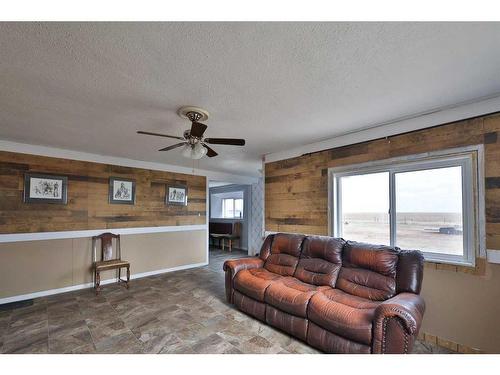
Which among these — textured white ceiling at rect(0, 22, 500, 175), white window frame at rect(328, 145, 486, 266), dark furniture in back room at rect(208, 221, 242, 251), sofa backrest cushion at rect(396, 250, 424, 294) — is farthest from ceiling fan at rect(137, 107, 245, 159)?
dark furniture in back room at rect(208, 221, 242, 251)

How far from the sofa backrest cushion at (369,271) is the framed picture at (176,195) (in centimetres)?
393

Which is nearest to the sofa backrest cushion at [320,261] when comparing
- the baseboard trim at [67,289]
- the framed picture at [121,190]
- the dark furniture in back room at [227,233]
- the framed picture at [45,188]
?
the baseboard trim at [67,289]

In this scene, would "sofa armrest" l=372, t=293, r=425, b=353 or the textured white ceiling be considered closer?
the textured white ceiling

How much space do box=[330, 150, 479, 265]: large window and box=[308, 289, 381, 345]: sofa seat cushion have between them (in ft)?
3.29

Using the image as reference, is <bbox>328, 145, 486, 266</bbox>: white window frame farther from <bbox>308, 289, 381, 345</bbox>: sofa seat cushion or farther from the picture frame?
the picture frame

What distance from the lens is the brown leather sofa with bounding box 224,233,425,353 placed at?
6.23 feet

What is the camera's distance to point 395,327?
1.84m

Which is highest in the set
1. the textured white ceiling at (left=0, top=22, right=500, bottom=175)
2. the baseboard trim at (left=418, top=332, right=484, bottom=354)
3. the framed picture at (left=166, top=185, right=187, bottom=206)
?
the textured white ceiling at (left=0, top=22, right=500, bottom=175)

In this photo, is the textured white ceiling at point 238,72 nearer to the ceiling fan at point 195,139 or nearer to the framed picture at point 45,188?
the ceiling fan at point 195,139

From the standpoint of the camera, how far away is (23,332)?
2646mm

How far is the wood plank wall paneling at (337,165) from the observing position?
222 centimetres
